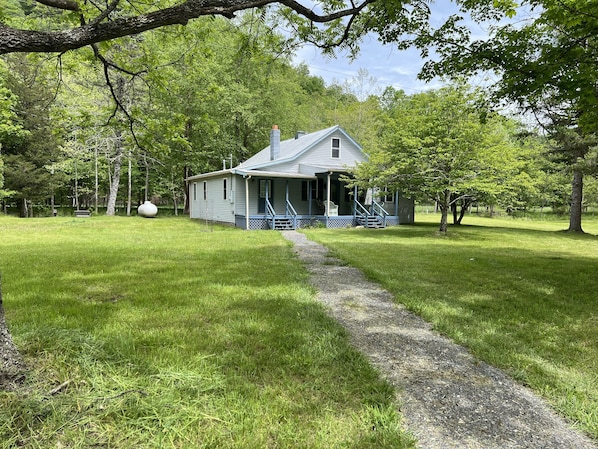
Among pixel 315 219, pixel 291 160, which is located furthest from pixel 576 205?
pixel 291 160

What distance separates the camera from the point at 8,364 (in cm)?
244

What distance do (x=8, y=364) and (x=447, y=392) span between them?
10.4 feet

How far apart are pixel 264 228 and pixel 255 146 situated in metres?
15.3

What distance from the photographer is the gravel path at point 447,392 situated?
7.38 feet

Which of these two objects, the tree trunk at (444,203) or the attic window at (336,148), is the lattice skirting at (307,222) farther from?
the tree trunk at (444,203)

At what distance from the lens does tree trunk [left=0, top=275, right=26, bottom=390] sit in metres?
2.38

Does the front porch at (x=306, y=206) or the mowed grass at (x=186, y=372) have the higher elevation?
the front porch at (x=306, y=206)

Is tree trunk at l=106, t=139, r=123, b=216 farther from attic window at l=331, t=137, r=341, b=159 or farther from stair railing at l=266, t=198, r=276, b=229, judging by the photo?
attic window at l=331, t=137, r=341, b=159

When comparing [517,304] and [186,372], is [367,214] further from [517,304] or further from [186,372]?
[186,372]

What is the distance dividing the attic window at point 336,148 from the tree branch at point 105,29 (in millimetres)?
17436

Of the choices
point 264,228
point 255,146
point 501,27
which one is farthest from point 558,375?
point 255,146

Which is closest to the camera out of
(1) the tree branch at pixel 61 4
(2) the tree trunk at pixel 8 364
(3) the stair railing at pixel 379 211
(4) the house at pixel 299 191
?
(2) the tree trunk at pixel 8 364

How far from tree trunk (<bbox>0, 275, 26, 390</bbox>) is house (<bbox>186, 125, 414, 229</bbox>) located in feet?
47.2

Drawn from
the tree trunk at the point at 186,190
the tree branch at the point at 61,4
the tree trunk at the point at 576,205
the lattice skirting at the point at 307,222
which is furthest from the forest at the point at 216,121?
the lattice skirting at the point at 307,222
